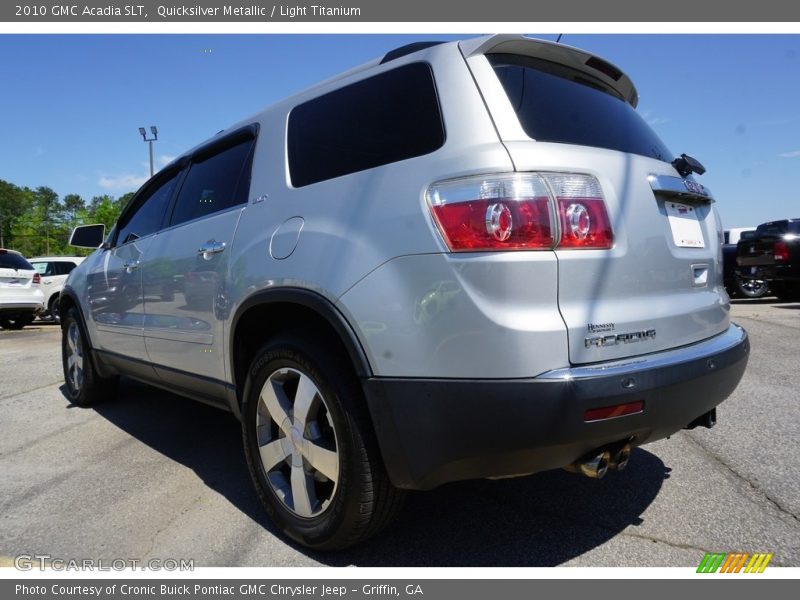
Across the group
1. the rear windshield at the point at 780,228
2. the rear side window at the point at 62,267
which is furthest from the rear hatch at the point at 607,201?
the rear side window at the point at 62,267

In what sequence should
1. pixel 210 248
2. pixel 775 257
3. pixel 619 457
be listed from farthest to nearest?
pixel 775 257 → pixel 210 248 → pixel 619 457

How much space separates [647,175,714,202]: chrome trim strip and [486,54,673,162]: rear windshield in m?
0.14

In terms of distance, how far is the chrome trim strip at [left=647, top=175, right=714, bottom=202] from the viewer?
6.60 ft

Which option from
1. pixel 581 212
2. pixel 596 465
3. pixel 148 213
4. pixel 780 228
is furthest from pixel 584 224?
pixel 780 228

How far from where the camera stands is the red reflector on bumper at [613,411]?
160 cm

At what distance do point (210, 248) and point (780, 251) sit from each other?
1131 cm

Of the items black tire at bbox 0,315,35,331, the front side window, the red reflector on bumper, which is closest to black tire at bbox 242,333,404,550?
the red reflector on bumper

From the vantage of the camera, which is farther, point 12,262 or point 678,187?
point 12,262

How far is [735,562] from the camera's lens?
6.58ft

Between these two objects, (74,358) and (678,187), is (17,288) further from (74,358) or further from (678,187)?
(678,187)

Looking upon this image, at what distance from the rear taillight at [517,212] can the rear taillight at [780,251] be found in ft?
35.7

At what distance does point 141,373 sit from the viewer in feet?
12.0

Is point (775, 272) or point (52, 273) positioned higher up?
point (775, 272)
